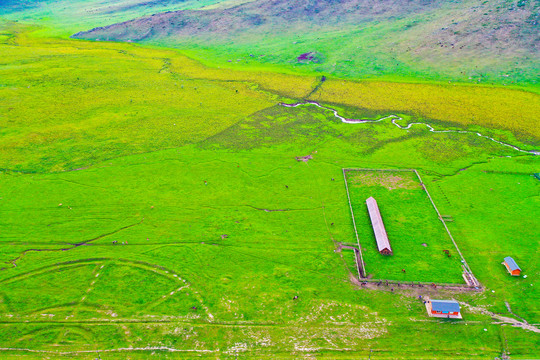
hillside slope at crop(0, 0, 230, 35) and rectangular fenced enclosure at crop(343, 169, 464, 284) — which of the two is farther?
hillside slope at crop(0, 0, 230, 35)

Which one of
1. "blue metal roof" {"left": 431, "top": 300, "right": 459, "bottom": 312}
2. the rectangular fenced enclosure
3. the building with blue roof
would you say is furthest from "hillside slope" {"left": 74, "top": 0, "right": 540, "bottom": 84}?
"blue metal roof" {"left": 431, "top": 300, "right": 459, "bottom": 312}

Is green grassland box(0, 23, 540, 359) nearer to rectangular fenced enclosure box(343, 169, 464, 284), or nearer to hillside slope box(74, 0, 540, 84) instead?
rectangular fenced enclosure box(343, 169, 464, 284)

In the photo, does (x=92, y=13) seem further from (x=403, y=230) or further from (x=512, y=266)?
(x=512, y=266)

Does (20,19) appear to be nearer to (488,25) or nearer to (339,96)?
→ (339,96)

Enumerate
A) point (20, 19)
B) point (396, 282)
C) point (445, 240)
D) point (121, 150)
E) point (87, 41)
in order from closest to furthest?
point (396, 282) < point (445, 240) < point (121, 150) < point (87, 41) < point (20, 19)

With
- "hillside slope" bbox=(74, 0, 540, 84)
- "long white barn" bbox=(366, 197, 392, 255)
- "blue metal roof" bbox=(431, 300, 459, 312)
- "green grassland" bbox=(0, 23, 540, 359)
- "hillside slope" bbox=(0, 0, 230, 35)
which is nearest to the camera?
"green grassland" bbox=(0, 23, 540, 359)

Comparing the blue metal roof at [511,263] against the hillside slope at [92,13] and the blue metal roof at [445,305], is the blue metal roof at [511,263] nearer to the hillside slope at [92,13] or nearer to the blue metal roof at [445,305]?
the blue metal roof at [445,305]

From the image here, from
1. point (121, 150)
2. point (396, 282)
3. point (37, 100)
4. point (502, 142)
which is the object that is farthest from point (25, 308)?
point (502, 142)
